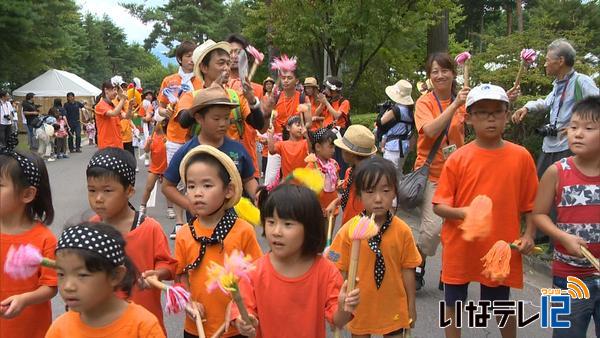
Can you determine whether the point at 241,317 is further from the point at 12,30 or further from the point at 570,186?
the point at 12,30

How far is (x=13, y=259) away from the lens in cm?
230

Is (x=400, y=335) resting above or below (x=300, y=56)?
below

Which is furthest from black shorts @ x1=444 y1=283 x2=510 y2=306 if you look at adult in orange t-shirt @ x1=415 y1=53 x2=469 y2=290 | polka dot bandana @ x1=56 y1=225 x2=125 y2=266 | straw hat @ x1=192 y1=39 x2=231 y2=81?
straw hat @ x1=192 y1=39 x2=231 y2=81

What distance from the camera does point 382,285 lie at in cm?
334

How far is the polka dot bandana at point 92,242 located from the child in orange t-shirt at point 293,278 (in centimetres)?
64

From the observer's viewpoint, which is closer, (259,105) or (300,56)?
(259,105)

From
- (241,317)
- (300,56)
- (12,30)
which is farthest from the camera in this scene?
(12,30)

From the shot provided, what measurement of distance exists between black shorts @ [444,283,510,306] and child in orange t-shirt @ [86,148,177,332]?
1782 millimetres

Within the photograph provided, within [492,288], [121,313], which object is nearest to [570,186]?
[492,288]

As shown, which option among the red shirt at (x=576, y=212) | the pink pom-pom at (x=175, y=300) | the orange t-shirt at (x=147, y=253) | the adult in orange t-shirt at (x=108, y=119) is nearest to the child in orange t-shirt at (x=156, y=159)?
the adult in orange t-shirt at (x=108, y=119)

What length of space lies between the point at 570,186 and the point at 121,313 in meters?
2.35

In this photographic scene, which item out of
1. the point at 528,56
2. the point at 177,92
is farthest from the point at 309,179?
the point at 177,92

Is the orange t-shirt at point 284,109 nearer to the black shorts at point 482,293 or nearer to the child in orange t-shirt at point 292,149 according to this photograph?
the child in orange t-shirt at point 292,149

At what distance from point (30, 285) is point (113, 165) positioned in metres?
0.70
